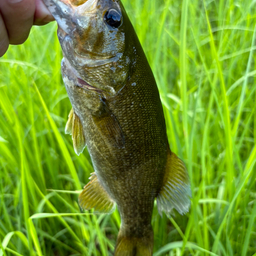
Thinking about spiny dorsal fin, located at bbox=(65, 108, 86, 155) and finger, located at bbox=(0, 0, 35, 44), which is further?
spiny dorsal fin, located at bbox=(65, 108, 86, 155)

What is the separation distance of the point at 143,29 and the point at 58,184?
1.26 m

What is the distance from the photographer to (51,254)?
1537 mm

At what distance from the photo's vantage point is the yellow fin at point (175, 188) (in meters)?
1.11

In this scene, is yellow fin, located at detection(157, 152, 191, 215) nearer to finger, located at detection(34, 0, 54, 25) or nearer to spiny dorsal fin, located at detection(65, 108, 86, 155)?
spiny dorsal fin, located at detection(65, 108, 86, 155)

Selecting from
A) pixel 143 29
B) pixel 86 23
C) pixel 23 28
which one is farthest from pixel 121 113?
pixel 143 29

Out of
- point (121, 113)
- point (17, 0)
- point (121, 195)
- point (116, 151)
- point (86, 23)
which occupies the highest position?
point (17, 0)

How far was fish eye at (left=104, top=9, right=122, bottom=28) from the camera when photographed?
907 millimetres

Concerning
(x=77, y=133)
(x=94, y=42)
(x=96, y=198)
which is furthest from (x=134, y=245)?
(x=94, y=42)

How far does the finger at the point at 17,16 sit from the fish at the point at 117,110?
0.07 m

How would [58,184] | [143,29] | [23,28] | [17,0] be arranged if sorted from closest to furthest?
[17,0] → [23,28] → [58,184] → [143,29]

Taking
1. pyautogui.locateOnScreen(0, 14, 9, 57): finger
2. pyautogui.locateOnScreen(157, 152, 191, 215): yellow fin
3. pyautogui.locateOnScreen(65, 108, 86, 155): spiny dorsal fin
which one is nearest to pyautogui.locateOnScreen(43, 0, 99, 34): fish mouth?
pyautogui.locateOnScreen(0, 14, 9, 57): finger

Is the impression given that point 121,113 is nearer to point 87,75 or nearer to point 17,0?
point 87,75

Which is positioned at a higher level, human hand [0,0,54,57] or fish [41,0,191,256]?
human hand [0,0,54,57]

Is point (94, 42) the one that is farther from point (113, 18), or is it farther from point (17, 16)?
point (17, 16)
